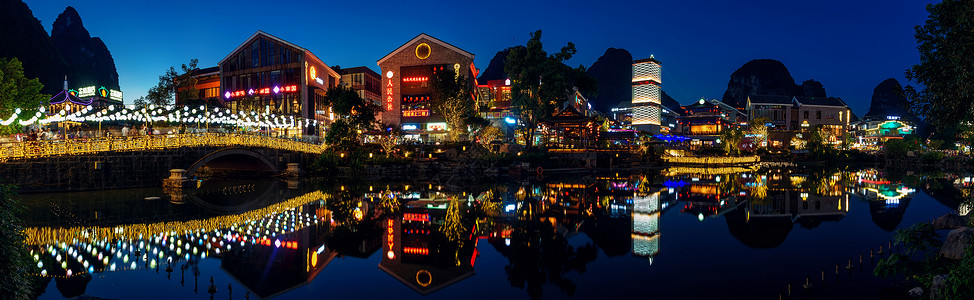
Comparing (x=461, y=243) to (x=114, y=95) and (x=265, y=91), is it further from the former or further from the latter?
(x=114, y=95)

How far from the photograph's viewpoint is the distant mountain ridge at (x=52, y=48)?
286ft

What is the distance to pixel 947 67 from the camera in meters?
12.4

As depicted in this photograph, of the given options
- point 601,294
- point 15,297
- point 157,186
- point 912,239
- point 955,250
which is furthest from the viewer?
point 157,186

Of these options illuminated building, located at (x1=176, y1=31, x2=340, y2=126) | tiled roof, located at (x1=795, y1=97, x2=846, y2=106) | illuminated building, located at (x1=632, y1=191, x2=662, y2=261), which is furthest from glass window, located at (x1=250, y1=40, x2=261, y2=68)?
tiled roof, located at (x1=795, y1=97, x2=846, y2=106)

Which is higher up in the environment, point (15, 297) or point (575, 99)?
point (575, 99)

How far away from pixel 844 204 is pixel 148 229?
33415 millimetres

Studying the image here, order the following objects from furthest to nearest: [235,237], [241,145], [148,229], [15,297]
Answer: [241,145] < [148,229] < [235,237] < [15,297]

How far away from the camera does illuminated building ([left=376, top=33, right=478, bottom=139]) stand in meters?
67.9

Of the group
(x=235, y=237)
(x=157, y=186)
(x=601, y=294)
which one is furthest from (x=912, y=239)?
(x=157, y=186)

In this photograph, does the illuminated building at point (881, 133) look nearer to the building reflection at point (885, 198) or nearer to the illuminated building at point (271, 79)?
the building reflection at point (885, 198)

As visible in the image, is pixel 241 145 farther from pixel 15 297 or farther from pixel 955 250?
pixel 955 250

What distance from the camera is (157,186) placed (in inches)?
1312

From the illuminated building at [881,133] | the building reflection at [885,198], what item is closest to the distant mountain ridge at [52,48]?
the building reflection at [885,198]

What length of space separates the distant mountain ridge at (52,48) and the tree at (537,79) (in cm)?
7632
